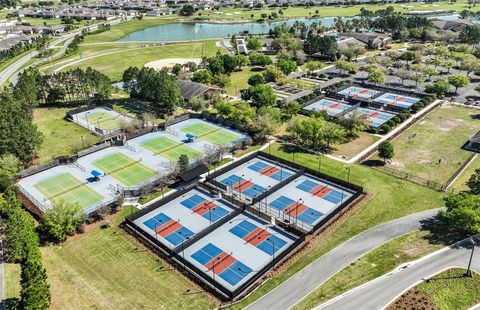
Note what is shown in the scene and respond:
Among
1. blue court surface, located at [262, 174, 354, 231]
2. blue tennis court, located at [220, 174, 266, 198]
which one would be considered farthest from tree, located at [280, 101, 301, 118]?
blue tennis court, located at [220, 174, 266, 198]

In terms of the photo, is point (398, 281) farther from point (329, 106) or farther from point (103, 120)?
point (103, 120)

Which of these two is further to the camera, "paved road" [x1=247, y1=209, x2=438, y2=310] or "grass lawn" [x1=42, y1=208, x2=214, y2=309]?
"grass lawn" [x1=42, y1=208, x2=214, y2=309]

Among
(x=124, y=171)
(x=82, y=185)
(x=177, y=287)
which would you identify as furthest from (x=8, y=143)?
(x=177, y=287)

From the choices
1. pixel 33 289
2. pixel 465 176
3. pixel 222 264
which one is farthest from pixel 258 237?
pixel 465 176

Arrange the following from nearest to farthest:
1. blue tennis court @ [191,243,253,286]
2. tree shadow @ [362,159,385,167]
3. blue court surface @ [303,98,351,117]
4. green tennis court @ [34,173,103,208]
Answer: blue tennis court @ [191,243,253,286], green tennis court @ [34,173,103,208], tree shadow @ [362,159,385,167], blue court surface @ [303,98,351,117]

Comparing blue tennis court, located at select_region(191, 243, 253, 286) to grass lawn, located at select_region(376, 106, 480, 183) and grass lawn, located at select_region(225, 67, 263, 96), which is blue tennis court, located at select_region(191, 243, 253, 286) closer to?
grass lawn, located at select_region(376, 106, 480, 183)

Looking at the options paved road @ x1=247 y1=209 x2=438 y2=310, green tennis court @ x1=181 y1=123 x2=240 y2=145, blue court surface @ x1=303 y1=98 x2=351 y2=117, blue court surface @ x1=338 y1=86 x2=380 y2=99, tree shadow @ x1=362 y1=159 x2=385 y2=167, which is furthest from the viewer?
blue court surface @ x1=338 y1=86 x2=380 y2=99
